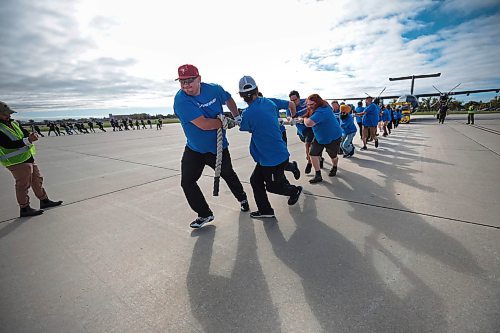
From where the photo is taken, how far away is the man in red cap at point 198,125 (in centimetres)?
250

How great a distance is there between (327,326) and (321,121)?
11.4 feet

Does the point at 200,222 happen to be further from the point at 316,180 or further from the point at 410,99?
the point at 410,99

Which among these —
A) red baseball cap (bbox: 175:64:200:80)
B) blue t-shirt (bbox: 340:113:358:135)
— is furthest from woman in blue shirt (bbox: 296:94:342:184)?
red baseball cap (bbox: 175:64:200:80)

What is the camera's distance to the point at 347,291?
68.7 inches

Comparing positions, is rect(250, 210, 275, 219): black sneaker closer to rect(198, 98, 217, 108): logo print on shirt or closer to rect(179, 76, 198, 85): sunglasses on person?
rect(198, 98, 217, 108): logo print on shirt

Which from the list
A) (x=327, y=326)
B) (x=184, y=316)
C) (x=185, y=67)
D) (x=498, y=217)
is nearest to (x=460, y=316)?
(x=327, y=326)

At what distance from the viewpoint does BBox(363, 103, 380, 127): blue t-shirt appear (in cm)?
754

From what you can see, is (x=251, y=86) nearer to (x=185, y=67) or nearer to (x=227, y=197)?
(x=185, y=67)

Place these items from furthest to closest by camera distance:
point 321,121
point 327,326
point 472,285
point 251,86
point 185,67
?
point 321,121 < point 251,86 < point 185,67 < point 472,285 < point 327,326

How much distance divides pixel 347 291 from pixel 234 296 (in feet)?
2.82

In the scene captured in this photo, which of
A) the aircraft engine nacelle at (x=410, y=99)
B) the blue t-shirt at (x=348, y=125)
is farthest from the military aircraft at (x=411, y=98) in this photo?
the blue t-shirt at (x=348, y=125)

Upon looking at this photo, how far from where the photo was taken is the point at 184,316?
63.6 inches

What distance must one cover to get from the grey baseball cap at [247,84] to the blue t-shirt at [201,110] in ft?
1.11

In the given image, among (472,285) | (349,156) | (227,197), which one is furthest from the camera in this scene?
(349,156)
